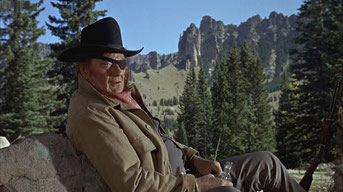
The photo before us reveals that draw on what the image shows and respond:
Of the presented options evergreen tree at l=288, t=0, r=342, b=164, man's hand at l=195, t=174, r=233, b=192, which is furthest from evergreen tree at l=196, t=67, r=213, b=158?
man's hand at l=195, t=174, r=233, b=192

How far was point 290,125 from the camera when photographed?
29.0 metres

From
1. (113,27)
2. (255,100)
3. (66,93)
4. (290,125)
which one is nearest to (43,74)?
(66,93)

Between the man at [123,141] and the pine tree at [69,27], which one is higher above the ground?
the pine tree at [69,27]

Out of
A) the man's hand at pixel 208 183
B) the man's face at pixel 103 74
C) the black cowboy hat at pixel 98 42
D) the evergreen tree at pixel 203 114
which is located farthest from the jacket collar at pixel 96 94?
the evergreen tree at pixel 203 114

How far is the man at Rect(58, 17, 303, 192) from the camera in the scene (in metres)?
2.11

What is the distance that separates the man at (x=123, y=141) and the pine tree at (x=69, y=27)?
66.5ft

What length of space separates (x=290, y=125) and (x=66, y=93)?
789 inches

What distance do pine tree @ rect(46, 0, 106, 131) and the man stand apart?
20.3 metres

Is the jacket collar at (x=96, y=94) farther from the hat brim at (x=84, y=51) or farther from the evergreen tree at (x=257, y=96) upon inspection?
the evergreen tree at (x=257, y=96)

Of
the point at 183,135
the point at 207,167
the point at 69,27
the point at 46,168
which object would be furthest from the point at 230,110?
the point at 46,168

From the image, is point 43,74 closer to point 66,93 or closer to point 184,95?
point 66,93

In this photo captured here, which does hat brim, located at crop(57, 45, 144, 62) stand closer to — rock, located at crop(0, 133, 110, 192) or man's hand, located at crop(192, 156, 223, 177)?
rock, located at crop(0, 133, 110, 192)

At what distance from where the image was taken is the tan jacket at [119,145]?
208 cm

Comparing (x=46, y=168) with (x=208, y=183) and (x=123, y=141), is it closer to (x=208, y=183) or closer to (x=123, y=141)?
(x=123, y=141)
